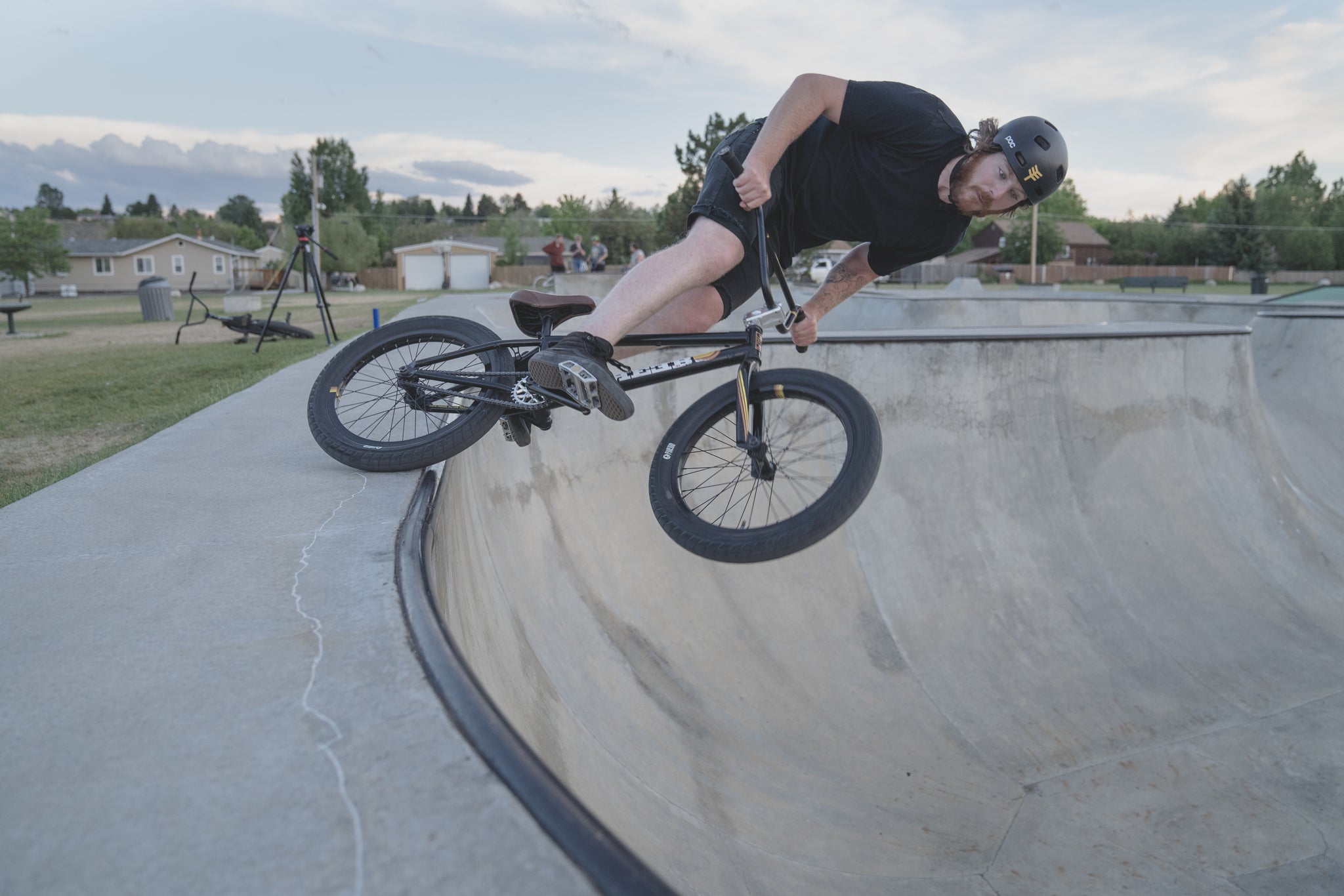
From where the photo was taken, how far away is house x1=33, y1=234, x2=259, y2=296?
68625 millimetres

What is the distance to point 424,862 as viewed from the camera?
1.24 meters

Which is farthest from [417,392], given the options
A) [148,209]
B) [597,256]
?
[148,209]

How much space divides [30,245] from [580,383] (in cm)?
6618

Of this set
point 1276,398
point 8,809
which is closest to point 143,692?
point 8,809

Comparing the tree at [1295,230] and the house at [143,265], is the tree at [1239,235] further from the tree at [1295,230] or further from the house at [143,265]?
the house at [143,265]

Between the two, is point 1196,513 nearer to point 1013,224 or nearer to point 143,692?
point 143,692

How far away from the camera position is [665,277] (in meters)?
3.06

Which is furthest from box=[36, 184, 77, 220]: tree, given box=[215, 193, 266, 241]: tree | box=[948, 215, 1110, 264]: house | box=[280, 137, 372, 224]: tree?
box=[948, 215, 1110, 264]: house

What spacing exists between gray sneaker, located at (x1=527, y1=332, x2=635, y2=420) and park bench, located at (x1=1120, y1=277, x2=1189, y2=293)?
36.2 metres

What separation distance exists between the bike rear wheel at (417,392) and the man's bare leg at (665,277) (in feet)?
1.78

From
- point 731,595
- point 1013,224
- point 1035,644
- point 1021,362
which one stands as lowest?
point 1035,644

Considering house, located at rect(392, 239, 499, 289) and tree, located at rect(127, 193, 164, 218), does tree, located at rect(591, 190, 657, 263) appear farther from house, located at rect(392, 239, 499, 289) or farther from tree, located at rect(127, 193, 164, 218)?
tree, located at rect(127, 193, 164, 218)

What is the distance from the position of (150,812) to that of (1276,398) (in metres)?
11.2

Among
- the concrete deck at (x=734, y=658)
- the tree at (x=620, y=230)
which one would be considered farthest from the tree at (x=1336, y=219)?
the concrete deck at (x=734, y=658)
